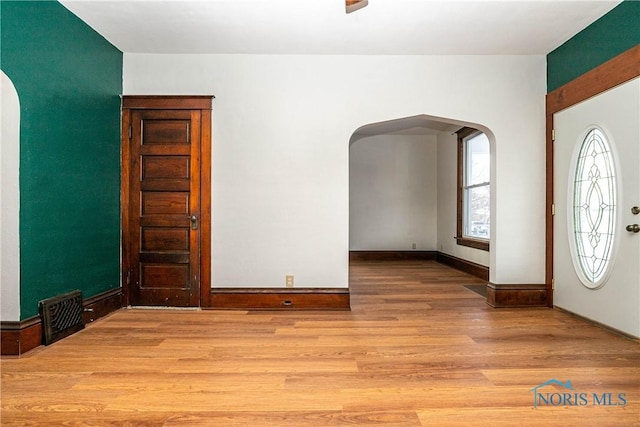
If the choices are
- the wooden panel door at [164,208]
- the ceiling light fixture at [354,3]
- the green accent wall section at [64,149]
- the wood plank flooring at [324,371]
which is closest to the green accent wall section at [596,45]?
the ceiling light fixture at [354,3]

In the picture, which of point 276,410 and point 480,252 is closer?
point 276,410

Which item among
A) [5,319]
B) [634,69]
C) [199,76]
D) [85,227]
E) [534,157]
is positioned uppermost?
[199,76]

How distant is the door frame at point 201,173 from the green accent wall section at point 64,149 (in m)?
0.07

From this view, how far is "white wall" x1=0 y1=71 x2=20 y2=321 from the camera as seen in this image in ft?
9.10

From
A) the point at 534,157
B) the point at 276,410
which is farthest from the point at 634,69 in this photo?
the point at 276,410

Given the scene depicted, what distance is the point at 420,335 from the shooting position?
3.24 meters

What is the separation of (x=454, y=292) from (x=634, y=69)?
293 centimetres

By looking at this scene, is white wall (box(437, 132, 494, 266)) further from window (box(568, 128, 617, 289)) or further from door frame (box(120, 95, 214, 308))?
door frame (box(120, 95, 214, 308))

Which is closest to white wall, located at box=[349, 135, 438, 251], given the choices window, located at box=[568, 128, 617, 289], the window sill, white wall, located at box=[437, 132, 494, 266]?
white wall, located at box=[437, 132, 494, 266]

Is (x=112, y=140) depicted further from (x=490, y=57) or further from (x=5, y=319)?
(x=490, y=57)

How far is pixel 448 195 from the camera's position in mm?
7648

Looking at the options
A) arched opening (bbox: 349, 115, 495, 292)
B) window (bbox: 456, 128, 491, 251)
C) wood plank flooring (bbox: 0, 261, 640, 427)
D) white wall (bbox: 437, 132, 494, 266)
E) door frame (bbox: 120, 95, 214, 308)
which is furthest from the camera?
arched opening (bbox: 349, 115, 495, 292)

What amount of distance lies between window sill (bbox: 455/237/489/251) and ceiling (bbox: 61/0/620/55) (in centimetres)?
281

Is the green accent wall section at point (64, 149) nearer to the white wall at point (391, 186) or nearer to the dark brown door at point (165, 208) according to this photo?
the dark brown door at point (165, 208)
